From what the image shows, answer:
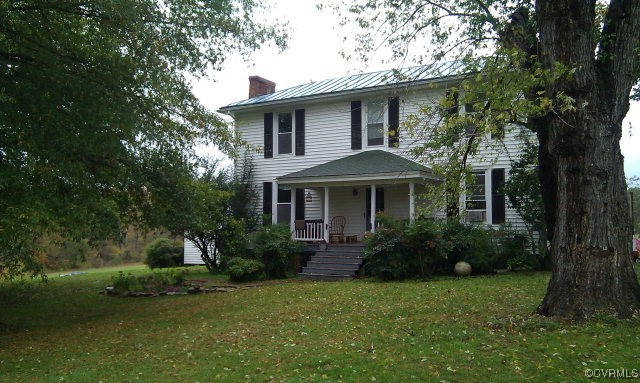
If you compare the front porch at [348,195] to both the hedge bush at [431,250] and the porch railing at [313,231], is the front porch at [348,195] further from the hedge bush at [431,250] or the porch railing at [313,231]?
the hedge bush at [431,250]

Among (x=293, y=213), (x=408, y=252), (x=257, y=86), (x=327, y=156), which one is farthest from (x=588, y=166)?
(x=257, y=86)

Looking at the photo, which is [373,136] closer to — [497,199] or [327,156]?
[327,156]

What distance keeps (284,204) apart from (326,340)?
14290 mm

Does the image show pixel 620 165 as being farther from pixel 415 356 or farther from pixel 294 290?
A: pixel 294 290

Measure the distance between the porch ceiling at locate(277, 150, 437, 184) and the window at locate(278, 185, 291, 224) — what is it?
5.80ft

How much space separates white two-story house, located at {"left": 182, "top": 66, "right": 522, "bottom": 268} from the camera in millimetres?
17703

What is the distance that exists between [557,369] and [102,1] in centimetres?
855

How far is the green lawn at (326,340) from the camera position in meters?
5.82

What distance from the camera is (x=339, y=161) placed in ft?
65.4

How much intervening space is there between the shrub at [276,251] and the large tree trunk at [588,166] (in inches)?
413

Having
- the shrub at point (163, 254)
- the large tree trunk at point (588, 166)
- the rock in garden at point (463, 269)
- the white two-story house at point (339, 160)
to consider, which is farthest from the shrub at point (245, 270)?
the large tree trunk at point (588, 166)

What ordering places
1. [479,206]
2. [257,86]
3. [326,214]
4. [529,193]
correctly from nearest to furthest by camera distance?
[529,193] < [479,206] < [326,214] < [257,86]

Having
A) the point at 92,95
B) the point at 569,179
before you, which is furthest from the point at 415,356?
the point at 92,95

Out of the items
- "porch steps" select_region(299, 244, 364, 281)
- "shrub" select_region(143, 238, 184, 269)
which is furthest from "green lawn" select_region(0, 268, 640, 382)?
"shrub" select_region(143, 238, 184, 269)
